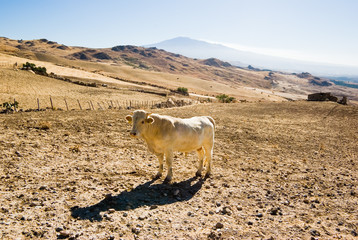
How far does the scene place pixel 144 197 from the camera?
7.28m

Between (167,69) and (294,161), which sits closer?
(294,161)

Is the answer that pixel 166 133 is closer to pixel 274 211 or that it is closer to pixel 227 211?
pixel 227 211

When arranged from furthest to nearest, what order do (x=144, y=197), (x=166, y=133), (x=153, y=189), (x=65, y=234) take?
(x=166, y=133)
(x=153, y=189)
(x=144, y=197)
(x=65, y=234)

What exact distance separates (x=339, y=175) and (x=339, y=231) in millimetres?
5469

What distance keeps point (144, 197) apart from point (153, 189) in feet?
2.15

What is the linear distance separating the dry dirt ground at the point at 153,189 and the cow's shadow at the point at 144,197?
27mm

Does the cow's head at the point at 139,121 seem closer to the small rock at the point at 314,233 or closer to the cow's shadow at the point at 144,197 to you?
the cow's shadow at the point at 144,197

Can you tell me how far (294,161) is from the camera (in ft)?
40.8

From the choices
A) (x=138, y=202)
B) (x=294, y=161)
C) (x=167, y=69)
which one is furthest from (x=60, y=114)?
(x=167, y=69)

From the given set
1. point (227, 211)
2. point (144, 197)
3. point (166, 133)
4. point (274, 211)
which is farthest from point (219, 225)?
point (166, 133)

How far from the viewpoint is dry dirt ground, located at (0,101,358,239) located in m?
5.82

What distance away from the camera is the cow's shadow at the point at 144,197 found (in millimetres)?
6157

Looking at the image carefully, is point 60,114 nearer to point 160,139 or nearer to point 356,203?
point 160,139

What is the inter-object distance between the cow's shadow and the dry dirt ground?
3 centimetres
